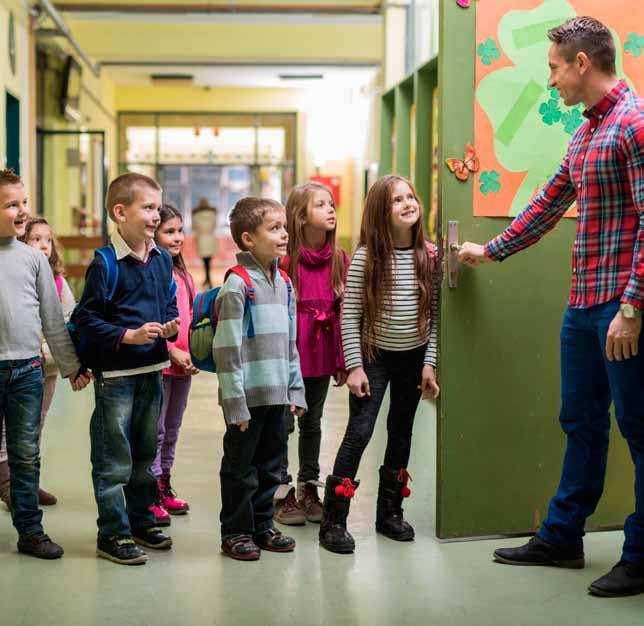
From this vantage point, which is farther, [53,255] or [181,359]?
[53,255]

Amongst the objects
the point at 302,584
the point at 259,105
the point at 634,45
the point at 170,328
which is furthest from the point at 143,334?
the point at 259,105

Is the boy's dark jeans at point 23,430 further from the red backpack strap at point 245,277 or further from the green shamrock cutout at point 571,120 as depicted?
the green shamrock cutout at point 571,120

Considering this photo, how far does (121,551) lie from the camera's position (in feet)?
9.96

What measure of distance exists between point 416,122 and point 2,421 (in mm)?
3556

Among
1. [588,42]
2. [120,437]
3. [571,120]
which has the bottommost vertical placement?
[120,437]

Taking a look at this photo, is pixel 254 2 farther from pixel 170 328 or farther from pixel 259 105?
pixel 170 328

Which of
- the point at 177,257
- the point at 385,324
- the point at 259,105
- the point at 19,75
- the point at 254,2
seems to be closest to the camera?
the point at 385,324

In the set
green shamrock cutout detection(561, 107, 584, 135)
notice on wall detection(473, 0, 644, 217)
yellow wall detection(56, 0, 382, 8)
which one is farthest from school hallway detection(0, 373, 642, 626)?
yellow wall detection(56, 0, 382, 8)

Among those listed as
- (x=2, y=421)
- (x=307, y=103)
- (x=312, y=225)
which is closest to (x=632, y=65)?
(x=312, y=225)

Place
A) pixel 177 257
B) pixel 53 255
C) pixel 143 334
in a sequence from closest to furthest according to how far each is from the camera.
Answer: pixel 143 334, pixel 177 257, pixel 53 255

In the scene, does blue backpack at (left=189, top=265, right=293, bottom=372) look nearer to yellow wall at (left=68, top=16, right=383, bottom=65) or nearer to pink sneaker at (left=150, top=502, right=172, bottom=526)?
pink sneaker at (left=150, top=502, right=172, bottom=526)

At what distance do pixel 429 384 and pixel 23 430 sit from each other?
131 cm

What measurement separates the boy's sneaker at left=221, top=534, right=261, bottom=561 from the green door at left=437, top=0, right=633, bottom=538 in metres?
0.65

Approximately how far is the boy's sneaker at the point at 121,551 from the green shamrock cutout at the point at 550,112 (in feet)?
6.32
